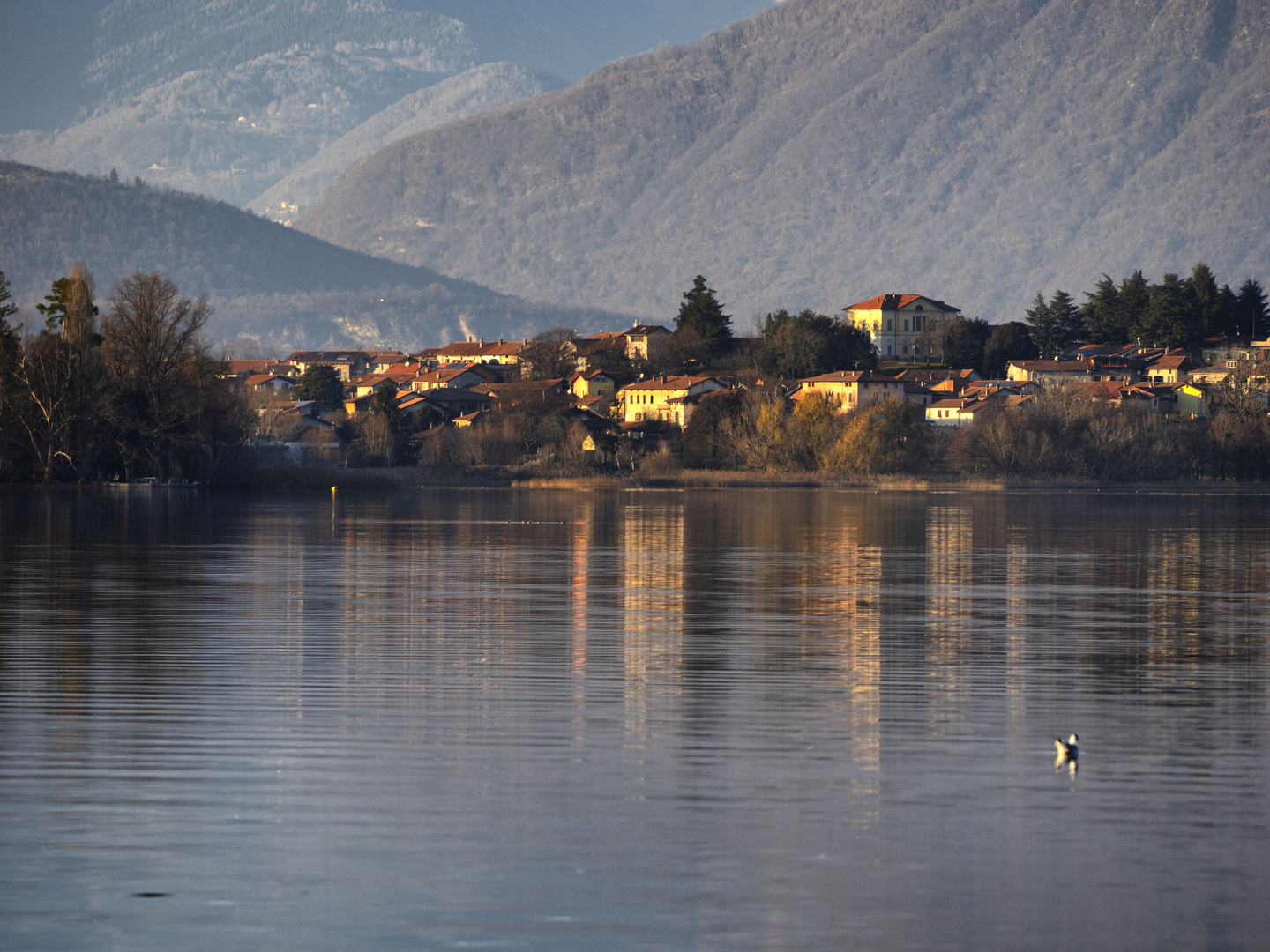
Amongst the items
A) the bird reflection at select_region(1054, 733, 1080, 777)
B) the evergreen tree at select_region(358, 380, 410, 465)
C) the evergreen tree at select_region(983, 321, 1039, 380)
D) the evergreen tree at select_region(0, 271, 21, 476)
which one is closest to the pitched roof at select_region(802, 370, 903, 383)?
the evergreen tree at select_region(983, 321, 1039, 380)

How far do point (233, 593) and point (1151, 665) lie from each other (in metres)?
16.1

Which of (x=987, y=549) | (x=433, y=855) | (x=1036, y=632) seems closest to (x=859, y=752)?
(x=433, y=855)

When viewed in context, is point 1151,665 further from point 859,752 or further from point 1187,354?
point 1187,354

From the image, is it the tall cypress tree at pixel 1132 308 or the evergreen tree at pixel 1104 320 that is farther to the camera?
the evergreen tree at pixel 1104 320

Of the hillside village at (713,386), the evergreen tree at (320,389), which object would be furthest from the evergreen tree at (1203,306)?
the evergreen tree at (320,389)

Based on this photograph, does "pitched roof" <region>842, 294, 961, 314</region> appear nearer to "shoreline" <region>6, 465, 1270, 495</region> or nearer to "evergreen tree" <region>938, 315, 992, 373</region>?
"evergreen tree" <region>938, 315, 992, 373</region>

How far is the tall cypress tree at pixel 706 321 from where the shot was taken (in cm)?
15825

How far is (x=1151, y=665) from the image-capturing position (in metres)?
20.9

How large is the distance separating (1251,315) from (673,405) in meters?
57.7

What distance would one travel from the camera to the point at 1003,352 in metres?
157

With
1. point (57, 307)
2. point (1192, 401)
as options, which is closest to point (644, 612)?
point (57, 307)

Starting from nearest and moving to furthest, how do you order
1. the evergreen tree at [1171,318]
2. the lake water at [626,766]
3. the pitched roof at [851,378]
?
the lake water at [626,766], the pitched roof at [851,378], the evergreen tree at [1171,318]

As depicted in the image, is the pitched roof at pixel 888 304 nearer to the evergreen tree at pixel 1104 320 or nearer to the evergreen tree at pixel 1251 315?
the evergreen tree at pixel 1104 320

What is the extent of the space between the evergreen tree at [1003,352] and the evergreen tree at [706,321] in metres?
24.3
